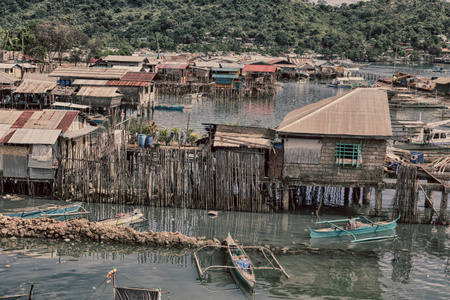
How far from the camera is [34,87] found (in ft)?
159

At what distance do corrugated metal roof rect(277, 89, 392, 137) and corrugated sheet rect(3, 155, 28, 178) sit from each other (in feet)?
40.1

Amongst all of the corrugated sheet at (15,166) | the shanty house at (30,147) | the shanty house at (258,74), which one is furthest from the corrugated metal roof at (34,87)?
the shanty house at (258,74)

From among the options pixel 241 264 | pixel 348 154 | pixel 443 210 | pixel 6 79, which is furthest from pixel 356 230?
pixel 6 79

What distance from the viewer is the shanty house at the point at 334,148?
25.8m

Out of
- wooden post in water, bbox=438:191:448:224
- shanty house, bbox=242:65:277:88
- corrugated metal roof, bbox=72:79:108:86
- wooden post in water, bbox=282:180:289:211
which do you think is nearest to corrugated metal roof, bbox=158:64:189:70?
shanty house, bbox=242:65:277:88

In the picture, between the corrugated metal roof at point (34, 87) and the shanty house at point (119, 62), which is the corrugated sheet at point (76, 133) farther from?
the shanty house at point (119, 62)

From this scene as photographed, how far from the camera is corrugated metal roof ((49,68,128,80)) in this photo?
5662cm

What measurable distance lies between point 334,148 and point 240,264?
8.14 meters

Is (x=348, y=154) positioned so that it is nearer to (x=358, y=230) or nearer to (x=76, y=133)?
(x=358, y=230)

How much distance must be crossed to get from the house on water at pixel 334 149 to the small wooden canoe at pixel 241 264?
545cm

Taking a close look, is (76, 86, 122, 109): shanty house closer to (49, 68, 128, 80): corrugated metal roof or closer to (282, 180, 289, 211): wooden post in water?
(49, 68, 128, 80): corrugated metal roof

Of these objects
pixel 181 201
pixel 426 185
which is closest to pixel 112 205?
pixel 181 201

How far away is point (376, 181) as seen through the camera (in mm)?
26094

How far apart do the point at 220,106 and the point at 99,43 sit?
37355 millimetres
